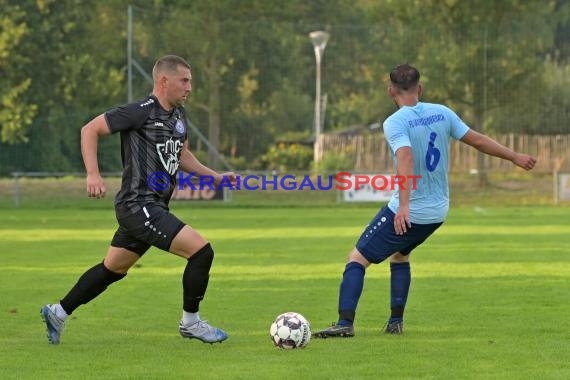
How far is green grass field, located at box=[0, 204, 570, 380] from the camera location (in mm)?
7852

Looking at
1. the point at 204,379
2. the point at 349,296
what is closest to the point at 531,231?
the point at 349,296

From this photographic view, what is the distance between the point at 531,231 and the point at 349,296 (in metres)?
15.0

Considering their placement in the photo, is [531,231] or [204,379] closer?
[204,379]

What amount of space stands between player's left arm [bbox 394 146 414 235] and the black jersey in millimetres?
1671

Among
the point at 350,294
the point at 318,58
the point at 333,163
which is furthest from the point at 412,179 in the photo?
the point at 318,58

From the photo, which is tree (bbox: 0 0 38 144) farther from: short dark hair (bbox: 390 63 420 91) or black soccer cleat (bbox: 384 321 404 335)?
short dark hair (bbox: 390 63 420 91)

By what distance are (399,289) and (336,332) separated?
78cm

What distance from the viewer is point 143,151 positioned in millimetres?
8922

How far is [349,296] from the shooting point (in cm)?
924

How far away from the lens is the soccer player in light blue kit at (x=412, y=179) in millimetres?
9133

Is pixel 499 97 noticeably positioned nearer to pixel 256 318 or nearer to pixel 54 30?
pixel 54 30

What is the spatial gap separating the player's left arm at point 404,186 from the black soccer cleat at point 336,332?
829mm

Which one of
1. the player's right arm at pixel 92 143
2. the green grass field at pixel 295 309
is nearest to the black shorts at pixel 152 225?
the player's right arm at pixel 92 143

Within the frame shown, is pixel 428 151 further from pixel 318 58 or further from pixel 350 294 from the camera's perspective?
pixel 318 58
